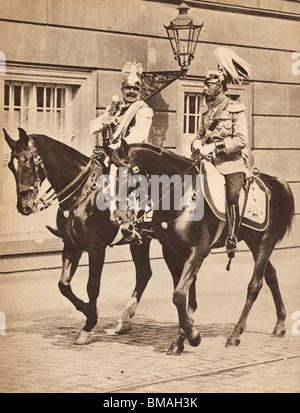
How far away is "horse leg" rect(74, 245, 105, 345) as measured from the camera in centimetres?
991

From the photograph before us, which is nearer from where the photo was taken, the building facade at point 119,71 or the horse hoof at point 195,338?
the horse hoof at point 195,338

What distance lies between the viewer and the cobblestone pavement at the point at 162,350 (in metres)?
9.05

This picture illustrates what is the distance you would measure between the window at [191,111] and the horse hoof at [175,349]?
415 centimetres

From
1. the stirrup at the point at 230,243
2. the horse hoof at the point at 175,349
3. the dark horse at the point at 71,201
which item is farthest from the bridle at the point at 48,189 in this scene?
the horse hoof at the point at 175,349

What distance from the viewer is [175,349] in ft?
31.7

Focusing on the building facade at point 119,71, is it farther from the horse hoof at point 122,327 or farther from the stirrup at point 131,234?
the horse hoof at point 122,327

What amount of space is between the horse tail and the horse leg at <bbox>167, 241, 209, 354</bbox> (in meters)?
1.41

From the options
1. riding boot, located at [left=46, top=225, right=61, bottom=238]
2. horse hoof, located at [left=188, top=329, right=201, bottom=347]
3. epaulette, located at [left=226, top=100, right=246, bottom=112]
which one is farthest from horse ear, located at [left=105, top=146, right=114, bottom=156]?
horse hoof, located at [left=188, top=329, right=201, bottom=347]

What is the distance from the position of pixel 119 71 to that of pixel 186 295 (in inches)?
147

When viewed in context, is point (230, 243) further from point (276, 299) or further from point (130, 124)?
point (130, 124)

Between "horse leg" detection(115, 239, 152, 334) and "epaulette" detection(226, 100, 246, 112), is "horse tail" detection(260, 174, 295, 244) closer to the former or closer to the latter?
"epaulette" detection(226, 100, 246, 112)

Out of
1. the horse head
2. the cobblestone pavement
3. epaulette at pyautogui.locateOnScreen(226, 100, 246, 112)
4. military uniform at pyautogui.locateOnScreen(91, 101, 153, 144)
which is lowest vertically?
the cobblestone pavement

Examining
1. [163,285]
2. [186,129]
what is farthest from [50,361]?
[186,129]

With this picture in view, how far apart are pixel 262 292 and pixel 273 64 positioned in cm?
393
